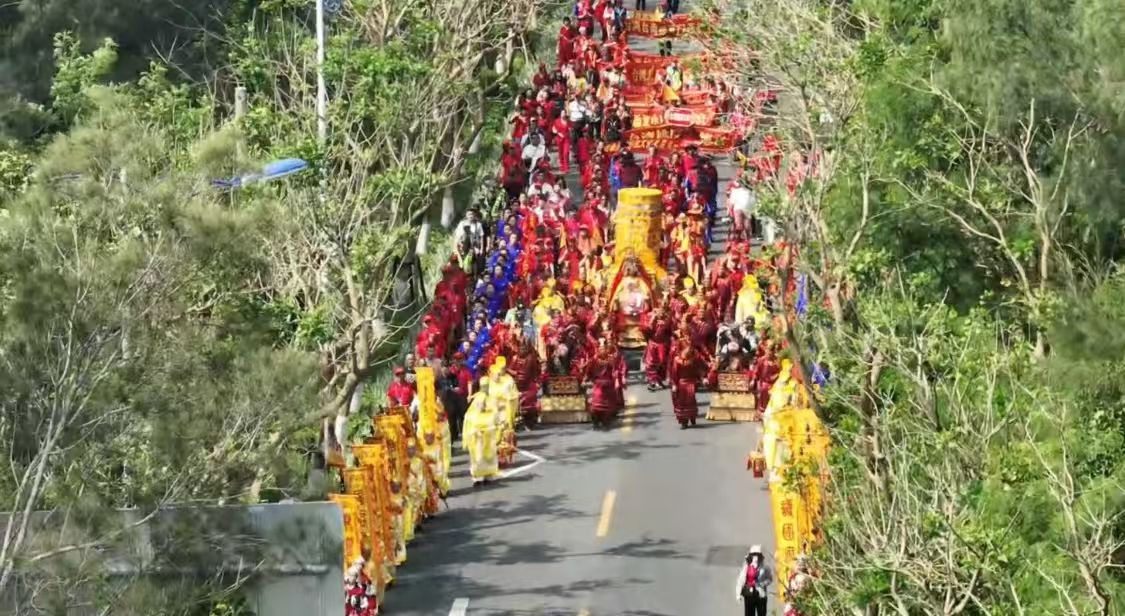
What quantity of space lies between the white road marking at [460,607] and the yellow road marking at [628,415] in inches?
295

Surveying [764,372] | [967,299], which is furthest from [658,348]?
[967,299]

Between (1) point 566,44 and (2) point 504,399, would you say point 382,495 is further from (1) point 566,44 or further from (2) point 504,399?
(1) point 566,44

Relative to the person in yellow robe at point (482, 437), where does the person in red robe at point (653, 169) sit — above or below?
above

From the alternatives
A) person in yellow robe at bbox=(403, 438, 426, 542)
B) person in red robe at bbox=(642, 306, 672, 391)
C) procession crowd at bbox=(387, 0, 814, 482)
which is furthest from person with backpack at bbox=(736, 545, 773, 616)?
person in red robe at bbox=(642, 306, 672, 391)

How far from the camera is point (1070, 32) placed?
1172 inches

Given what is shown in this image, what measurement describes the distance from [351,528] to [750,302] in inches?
485

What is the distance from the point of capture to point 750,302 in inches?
1593

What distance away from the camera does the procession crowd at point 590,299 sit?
36.0 meters

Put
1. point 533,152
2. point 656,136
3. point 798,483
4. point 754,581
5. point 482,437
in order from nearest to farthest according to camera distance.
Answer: point 754,581
point 798,483
point 482,437
point 533,152
point 656,136

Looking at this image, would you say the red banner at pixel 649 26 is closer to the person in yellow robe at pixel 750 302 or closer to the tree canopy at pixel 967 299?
the person in yellow robe at pixel 750 302

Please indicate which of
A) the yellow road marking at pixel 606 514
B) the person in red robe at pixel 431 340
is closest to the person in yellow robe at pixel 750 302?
the person in red robe at pixel 431 340

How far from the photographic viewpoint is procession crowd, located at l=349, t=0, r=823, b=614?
36.0 metres

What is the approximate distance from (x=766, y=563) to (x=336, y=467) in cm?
489

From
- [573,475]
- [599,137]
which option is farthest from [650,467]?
[599,137]
